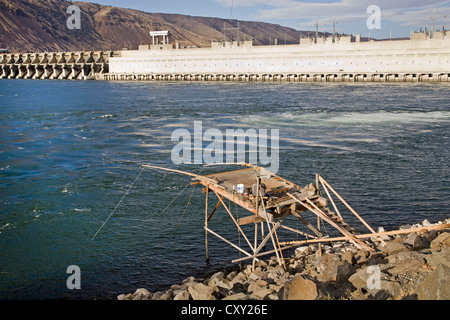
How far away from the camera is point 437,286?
882 cm

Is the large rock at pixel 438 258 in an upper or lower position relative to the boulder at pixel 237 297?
upper

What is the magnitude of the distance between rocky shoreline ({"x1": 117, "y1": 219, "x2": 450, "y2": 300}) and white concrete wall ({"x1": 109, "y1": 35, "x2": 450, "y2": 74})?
74492 millimetres

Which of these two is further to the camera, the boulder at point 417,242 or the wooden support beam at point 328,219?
the boulder at point 417,242

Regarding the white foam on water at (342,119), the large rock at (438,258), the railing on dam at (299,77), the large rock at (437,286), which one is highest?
the railing on dam at (299,77)

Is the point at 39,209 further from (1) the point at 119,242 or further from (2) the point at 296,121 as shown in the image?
(2) the point at 296,121

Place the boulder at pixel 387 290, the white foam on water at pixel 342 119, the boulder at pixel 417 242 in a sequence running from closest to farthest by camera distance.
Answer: the boulder at pixel 387 290, the boulder at pixel 417 242, the white foam on water at pixel 342 119

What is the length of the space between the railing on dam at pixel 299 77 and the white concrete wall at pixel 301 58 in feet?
2.58

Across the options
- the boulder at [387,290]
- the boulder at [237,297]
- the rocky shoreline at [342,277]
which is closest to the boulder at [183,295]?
the rocky shoreline at [342,277]

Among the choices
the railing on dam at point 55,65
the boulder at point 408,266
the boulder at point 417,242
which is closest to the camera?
the boulder at point 408,266

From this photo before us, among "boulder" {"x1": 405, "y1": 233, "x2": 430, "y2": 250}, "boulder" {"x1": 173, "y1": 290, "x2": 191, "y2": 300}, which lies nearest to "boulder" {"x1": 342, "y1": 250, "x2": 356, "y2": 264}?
"boulder" {"x1": 405, "y1": 233, "x2": 430, "y2": 250}

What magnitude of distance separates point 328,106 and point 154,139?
25889 millimetres

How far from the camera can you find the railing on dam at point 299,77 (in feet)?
265

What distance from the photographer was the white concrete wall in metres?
80.1

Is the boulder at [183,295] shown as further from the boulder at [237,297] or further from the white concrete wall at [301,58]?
the white concrete wall at [301,58]
